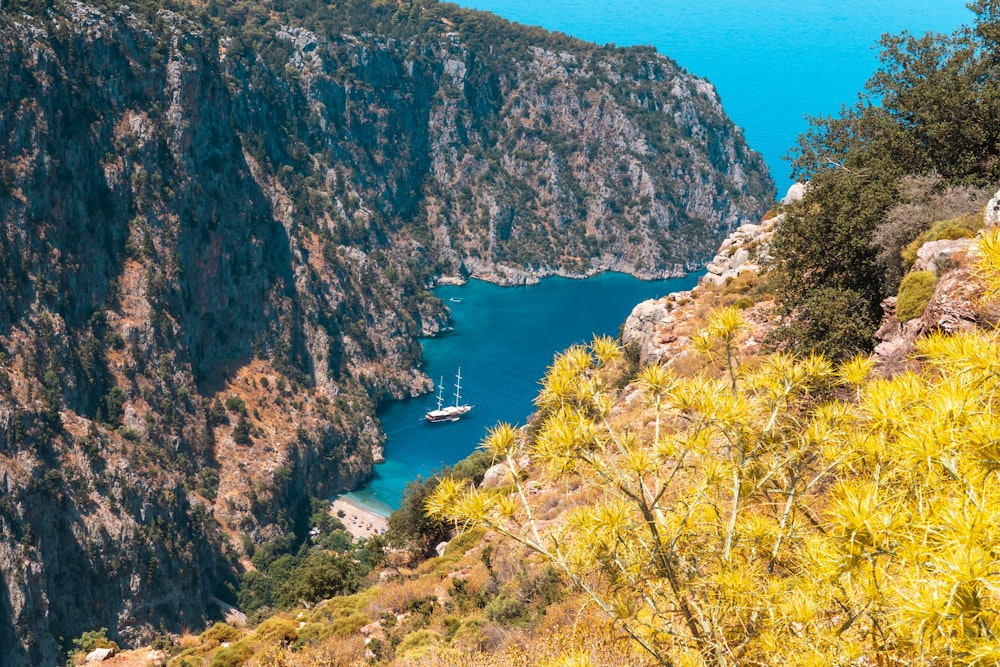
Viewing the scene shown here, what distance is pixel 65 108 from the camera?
96.2 m

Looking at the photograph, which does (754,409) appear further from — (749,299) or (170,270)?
(170,270)

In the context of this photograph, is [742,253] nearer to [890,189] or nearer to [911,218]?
[890,189]

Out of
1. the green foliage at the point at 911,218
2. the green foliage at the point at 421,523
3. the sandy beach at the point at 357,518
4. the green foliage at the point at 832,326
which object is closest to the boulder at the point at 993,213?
the green foliage at the point at 911,218

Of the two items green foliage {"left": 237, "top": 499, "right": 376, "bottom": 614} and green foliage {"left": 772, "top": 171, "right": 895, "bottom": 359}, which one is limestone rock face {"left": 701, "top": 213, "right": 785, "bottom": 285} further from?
green foliage {"left": 237, "top": 499, "right": 376, "bottom": 614}

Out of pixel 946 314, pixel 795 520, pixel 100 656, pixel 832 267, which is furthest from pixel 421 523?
pixel 795 520

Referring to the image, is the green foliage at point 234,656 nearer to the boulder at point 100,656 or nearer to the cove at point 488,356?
the boulder at point 100,656

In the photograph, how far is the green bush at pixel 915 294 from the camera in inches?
696

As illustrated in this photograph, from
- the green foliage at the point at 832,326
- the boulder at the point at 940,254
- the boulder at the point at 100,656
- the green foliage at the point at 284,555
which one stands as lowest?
the green foliage at the point at 284,555

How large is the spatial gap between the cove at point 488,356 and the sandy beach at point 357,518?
1.51 metres

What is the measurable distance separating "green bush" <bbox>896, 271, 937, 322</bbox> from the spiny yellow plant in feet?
33.5

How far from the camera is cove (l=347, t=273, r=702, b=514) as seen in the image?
12181cm

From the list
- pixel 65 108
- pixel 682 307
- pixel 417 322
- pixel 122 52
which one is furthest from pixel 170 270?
pixel 682 307

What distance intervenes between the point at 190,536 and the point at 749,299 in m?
78.3

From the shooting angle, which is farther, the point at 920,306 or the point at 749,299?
the point at 749,299
